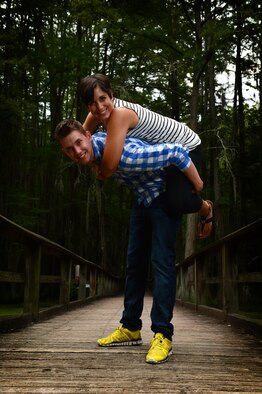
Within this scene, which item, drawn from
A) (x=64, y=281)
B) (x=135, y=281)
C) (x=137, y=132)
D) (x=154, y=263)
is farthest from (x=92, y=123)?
(x=64, y=281)

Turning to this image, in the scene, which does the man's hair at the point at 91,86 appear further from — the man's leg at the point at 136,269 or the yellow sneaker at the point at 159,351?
the yellow sneaker at the point at 159,351

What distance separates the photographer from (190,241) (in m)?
11.9

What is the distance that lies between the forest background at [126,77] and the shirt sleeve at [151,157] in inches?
341

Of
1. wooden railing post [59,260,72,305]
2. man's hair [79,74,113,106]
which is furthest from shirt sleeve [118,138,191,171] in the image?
wooden railing post [59,260,72,305]

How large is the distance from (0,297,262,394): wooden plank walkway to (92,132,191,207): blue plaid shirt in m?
0.88

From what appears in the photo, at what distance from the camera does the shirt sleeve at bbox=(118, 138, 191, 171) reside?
2.32 metres

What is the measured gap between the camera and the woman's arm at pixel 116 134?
2232mm

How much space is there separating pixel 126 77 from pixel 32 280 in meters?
11.0

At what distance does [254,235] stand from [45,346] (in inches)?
62.4

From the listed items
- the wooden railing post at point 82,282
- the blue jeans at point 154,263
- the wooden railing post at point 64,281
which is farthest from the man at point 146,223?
the wooden railing post at point 82,282

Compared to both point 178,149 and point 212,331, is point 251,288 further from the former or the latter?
point 178,149

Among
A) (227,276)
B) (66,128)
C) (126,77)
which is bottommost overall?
(227,276)

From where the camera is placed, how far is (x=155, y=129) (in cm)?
244

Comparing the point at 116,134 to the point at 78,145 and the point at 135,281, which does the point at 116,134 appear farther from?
the point at 135,281
